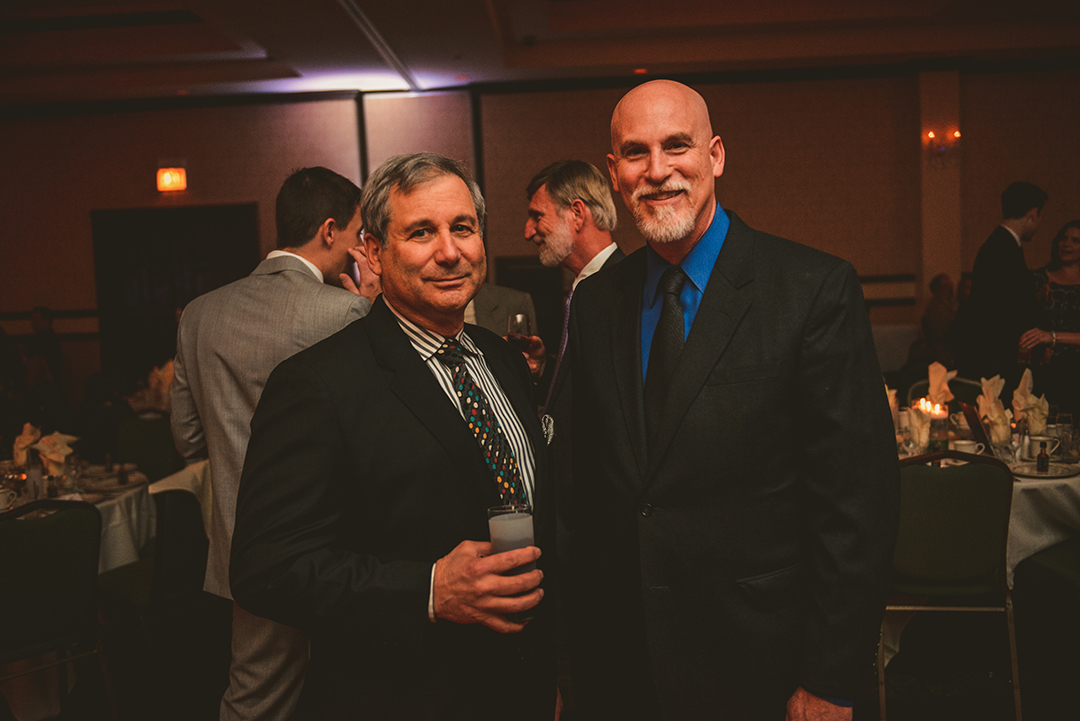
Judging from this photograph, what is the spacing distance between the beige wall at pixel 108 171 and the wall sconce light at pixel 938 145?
6.23 m

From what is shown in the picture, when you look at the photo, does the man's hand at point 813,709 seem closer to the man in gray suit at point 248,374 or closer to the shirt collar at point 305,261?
the man in gray suit at point 248,374

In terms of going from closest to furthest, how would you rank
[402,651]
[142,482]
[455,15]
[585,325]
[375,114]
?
[402,651], [585,325], [142,482], [455,15], [375,114]

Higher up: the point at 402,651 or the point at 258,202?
the point at 258,202

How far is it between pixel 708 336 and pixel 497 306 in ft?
7.81

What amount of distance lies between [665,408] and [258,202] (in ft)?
26.4

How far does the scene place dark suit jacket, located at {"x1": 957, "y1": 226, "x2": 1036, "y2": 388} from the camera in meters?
4.32

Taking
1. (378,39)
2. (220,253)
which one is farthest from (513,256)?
(220,253)

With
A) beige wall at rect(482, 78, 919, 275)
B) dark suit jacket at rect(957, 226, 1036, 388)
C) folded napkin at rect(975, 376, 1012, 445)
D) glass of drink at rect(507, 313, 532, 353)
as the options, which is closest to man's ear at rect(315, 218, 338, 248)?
glass of drink at rect(507, 313, 532, 353)

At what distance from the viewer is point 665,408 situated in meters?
1.37

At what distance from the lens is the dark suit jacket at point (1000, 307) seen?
432 centimetres

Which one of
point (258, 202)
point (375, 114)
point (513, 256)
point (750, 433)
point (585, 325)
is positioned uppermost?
point (375, 114)

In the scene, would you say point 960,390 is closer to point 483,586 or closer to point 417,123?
point 483,586

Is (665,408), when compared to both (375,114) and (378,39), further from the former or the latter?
(375,114)

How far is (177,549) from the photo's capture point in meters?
3.09
